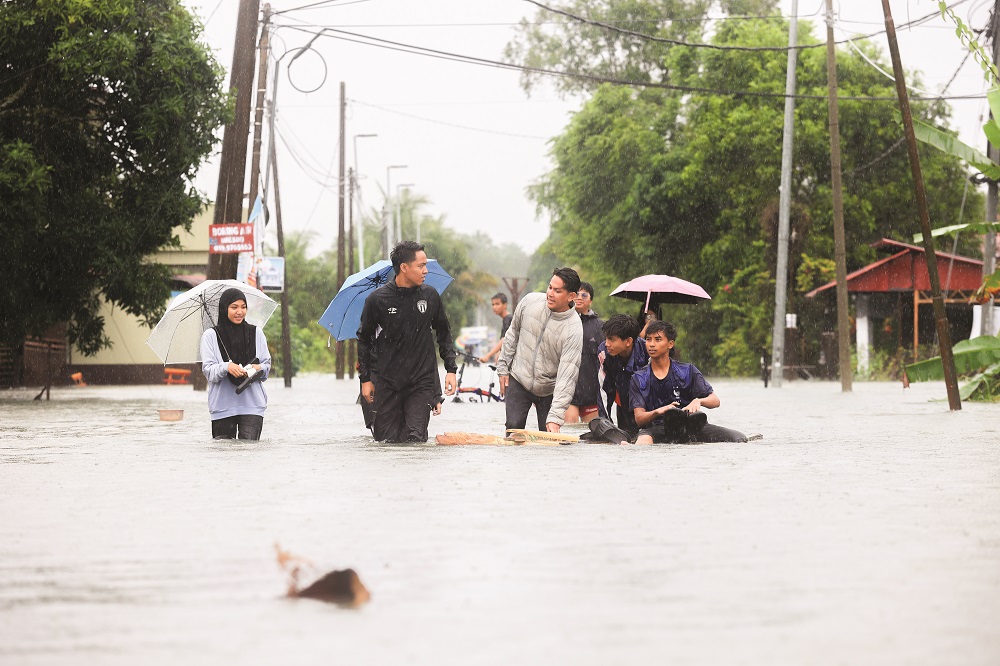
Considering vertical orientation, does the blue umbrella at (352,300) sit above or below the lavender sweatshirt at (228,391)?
above

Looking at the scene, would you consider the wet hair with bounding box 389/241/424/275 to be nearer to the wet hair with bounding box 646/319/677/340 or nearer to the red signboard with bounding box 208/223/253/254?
the wet hair with bounding box 646/319/677/340

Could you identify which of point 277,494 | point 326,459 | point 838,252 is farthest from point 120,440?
point 838,252

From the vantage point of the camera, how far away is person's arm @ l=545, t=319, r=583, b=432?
554 inches

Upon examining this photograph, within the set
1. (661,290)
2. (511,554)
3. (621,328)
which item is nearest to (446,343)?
(621,328)

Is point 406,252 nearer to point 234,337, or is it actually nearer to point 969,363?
point 234,337

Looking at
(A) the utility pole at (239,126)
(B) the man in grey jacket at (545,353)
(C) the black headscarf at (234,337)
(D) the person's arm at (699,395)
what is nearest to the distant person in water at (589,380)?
(B) the man in grey jacket at (545,353)

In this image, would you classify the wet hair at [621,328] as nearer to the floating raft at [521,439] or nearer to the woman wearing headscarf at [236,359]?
the floating raft at [521,439]

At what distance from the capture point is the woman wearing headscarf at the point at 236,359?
47.8 feet

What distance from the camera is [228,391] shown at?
48.4 feet

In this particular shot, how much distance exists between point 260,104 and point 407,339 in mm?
23346

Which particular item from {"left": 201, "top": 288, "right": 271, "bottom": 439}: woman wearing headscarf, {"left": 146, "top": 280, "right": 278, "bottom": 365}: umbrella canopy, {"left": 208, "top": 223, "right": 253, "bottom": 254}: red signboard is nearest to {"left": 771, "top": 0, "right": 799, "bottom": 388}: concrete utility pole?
{"left": 208, "top": 223, "right": 253, "bottom": 254}: red signboard

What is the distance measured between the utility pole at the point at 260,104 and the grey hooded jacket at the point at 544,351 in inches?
770

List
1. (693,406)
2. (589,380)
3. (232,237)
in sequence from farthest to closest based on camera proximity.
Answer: (232,237)
(589,380)
(693,406)

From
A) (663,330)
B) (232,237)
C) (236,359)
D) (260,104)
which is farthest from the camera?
(260,104)
